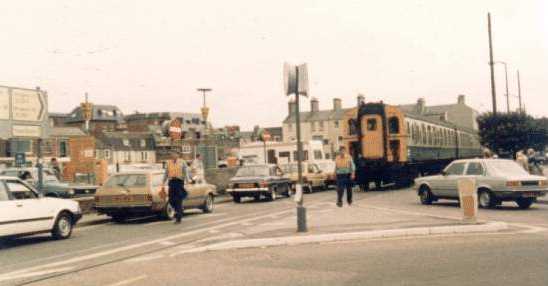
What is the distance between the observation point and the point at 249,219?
614 inches

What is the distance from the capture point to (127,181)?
1572 centimetres

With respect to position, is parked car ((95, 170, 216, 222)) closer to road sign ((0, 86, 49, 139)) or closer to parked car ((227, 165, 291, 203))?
road sign ((0, 86, 49, 139))

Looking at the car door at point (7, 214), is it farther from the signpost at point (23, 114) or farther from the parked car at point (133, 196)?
the signpost at point (23, 114)

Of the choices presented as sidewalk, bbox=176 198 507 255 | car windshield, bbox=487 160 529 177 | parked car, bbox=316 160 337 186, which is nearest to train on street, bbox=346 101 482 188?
parked car, bbox=316 160 337 186

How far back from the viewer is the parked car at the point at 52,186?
23797mm

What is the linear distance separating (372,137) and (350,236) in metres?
17.8

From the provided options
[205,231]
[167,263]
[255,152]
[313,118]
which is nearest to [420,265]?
[167,263]

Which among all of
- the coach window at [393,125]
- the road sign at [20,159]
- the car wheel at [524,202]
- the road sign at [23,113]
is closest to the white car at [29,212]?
the road sign at [23,113]

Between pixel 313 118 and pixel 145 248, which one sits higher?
pixel 313 118

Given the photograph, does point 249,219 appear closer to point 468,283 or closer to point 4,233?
point 4,233

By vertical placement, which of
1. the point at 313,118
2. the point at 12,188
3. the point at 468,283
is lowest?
the point at 468,283

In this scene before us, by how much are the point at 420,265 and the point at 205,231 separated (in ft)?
20.4

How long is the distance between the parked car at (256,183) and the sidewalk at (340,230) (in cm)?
889

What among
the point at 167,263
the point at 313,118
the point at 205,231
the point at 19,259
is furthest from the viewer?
the point at 313,118
